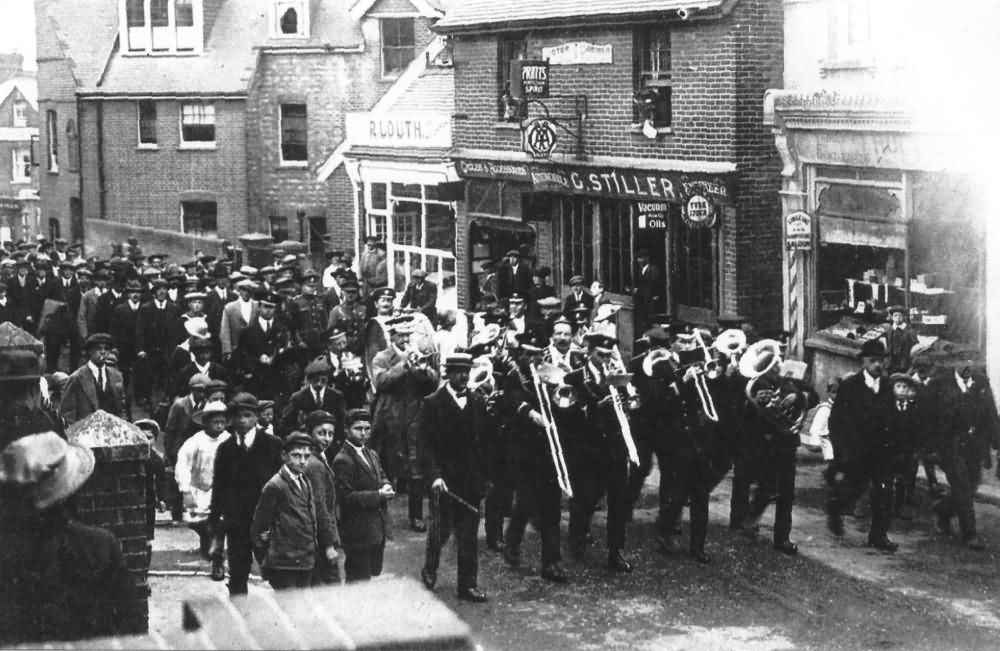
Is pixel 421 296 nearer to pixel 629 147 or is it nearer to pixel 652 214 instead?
pixel 652 214

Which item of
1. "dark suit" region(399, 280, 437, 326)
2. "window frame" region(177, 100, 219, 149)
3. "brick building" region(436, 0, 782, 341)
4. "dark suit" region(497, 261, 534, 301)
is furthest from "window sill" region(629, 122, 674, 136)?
"window frame" region(177, 100, 219, 149)

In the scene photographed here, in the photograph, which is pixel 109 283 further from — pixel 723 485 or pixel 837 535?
pixel 837 535

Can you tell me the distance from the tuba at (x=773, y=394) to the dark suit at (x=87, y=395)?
5.99 meters

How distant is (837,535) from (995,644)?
3.25 m

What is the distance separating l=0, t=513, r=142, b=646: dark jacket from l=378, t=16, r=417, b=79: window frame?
34622 millimetres

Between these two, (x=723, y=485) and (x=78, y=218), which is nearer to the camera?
(x=723, y=485)

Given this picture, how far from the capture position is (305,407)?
1311 cm

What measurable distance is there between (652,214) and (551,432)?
10.9 meters

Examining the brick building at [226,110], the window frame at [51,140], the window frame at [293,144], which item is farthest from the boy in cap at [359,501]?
the window frame at [51,140]

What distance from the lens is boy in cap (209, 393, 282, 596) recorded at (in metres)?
10.8

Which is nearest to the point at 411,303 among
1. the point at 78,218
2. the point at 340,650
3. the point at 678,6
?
the point at 678,6

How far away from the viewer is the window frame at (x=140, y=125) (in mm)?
42312

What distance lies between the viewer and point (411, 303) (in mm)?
22281

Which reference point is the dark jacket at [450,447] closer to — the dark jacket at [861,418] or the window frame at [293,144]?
the dark jacket at [861,418]
